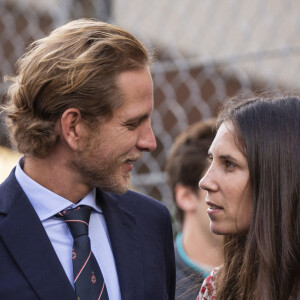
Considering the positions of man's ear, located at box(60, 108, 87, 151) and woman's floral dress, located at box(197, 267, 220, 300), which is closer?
man's ear, located at box(60, 108, 87, 151)

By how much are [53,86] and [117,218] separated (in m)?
0.42

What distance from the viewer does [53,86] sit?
1954mm

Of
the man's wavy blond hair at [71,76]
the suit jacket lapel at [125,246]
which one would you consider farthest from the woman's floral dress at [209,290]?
the man's wavy blond hair at [71,76]

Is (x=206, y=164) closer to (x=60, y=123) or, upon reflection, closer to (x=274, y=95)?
(x=274, y=95)

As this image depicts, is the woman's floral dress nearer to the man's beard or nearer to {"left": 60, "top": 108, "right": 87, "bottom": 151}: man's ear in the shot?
the man's beard

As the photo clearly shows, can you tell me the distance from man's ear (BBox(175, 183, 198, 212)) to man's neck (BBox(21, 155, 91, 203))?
924mm

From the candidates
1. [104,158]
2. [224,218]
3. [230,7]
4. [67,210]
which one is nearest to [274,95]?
[224,218]

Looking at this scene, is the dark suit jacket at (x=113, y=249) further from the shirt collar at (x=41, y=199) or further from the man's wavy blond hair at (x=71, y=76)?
the man's wavy blond hair at (x=71, y=76)

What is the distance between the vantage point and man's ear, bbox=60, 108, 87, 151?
1.98 meters

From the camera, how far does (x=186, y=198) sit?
289 centimetres

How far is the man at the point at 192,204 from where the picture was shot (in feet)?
8.61

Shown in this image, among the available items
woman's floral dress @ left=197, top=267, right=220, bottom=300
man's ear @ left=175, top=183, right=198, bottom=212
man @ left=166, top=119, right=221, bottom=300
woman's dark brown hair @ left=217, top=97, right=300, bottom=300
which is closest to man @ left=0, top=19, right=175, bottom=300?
woman's floral dress @ left=197, top=267, right=220, bottom=300

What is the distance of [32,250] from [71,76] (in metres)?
0.48

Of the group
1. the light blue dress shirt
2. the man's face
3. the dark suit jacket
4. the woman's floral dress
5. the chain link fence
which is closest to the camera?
the dark suit jacket
